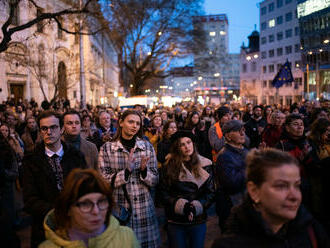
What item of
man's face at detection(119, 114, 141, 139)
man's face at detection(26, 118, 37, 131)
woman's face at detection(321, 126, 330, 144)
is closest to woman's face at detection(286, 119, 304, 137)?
woman's face at detection(321, 126, 330, 144)

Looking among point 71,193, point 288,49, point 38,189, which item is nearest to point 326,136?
point 71,193

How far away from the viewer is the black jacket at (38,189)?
2.84 m

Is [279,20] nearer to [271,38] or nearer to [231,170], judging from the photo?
[271,38]

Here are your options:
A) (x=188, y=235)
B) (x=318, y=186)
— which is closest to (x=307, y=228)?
(x=318, y=186)

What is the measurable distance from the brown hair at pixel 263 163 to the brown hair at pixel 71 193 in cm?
95

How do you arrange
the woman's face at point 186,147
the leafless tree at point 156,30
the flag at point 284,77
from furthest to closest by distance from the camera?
the leafless tree at point 156,30
the flag at point 284,77
the woman's face at point 186,147

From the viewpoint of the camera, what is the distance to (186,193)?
365cm

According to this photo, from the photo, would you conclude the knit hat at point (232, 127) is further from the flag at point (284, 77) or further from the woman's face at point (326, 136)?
the flag at point (284, 77)

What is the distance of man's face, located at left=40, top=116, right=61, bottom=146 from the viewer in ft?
10.6

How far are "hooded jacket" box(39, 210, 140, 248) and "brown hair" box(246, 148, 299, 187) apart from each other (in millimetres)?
926

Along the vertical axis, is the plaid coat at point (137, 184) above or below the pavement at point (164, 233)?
above

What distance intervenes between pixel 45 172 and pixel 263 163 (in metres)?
2.01

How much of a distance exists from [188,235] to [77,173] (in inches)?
77.2

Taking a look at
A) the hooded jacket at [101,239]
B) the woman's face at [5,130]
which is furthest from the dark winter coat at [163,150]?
the hooded jacket at [101,239]
